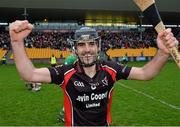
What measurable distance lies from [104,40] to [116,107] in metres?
44.2

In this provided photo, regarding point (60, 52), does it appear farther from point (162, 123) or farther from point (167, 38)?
point (167, 38)

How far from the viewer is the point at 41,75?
4.55m

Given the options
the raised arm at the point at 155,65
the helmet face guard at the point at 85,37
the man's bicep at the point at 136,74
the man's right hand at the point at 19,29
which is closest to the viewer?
the man's right hand at the point at 19,29

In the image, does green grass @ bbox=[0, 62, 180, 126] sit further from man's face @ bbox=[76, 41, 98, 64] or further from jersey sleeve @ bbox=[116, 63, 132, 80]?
man's face @ bbox=[76, 41, 98, 64]

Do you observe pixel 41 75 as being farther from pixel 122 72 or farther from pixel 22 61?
pixel 122 72

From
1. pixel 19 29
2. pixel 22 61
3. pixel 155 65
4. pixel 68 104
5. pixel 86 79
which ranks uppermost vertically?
pixel 19 29

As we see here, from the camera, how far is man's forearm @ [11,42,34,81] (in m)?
4.14

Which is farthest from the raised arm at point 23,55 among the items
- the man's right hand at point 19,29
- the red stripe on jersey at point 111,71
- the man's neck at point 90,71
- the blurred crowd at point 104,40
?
the blurred crowd at point 104,40

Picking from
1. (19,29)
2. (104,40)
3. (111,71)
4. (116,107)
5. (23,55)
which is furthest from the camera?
(104,40)

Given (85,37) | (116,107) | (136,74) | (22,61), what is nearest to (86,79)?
(85,37)

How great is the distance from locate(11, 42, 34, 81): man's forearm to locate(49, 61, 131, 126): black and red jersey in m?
0.36

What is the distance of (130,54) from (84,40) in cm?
4756

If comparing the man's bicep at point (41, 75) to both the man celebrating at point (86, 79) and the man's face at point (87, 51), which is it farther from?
the man's face at point (87, 51)

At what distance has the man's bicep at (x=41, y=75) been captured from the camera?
4461 mm
